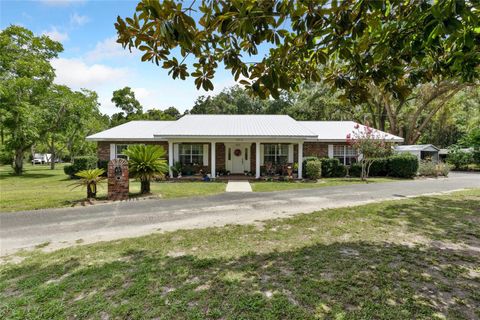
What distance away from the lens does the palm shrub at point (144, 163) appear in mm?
10391

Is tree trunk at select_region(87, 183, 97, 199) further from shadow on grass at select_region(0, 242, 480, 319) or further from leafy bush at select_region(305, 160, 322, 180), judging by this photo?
leafy bush at select_region(305, 160, 322, 180)

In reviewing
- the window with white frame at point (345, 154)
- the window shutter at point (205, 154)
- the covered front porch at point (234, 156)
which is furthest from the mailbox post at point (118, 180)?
the window with white frame at point (345, 154)

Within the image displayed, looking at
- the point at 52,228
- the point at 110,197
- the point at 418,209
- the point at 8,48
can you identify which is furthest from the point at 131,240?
the point at 8,48

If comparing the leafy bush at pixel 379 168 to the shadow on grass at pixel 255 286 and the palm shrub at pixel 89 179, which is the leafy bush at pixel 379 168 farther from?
the palm shrub at pixel 89 179

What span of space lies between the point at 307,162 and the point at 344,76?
41.4ft

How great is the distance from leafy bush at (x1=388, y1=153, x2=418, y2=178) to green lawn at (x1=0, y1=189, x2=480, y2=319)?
43.0 feet

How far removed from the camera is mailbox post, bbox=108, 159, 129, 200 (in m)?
9.77

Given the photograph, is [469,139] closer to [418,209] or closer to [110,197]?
[418,209]

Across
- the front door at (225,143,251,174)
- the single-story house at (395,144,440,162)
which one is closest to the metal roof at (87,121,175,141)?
the front door at (225,143,251,174)

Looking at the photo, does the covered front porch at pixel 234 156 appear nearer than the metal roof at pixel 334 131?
Yes

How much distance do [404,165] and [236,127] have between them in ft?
39.1

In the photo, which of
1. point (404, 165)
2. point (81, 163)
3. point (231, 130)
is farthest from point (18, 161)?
point (404, 165)

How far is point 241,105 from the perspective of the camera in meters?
43.8

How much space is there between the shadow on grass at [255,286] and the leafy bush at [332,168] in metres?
13.5
